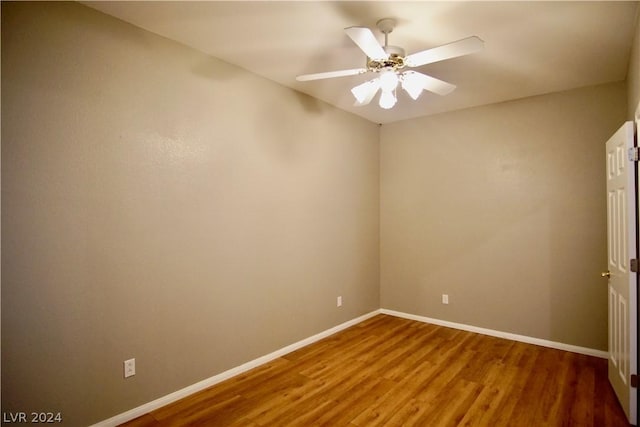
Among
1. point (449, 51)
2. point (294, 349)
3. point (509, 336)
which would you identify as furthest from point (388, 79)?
point (509, 336)

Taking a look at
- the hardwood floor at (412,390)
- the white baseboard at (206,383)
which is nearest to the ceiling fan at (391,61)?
the hardwood floor at (412,390)

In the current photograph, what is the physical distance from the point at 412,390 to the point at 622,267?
1.76 meters

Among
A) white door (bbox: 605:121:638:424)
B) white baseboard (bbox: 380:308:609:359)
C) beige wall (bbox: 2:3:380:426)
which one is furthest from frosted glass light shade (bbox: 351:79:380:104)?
white baseboard (bbox: 380:308:609:359)

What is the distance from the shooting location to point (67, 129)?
2.03m

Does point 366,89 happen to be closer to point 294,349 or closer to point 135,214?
point 135,214

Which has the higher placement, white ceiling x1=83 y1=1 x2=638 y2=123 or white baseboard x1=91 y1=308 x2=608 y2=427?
white ceiling x1=83 y1=1 x2=638 y2=123

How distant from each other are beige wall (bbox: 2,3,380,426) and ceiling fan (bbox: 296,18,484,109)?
106 cm

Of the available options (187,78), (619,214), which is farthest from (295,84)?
(619,214)

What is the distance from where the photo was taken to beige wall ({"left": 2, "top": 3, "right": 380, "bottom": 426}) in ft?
6.19

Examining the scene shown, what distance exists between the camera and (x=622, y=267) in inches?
92.4

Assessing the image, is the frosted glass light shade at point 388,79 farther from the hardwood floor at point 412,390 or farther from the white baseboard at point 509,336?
the white baseboard at point 509,336

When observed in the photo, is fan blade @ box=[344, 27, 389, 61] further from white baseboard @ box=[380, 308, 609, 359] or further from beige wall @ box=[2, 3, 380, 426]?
white baseboard @ box=[380, 308, 609, 359]

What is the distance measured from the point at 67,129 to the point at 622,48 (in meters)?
3.99

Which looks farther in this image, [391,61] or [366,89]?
[366,89]
